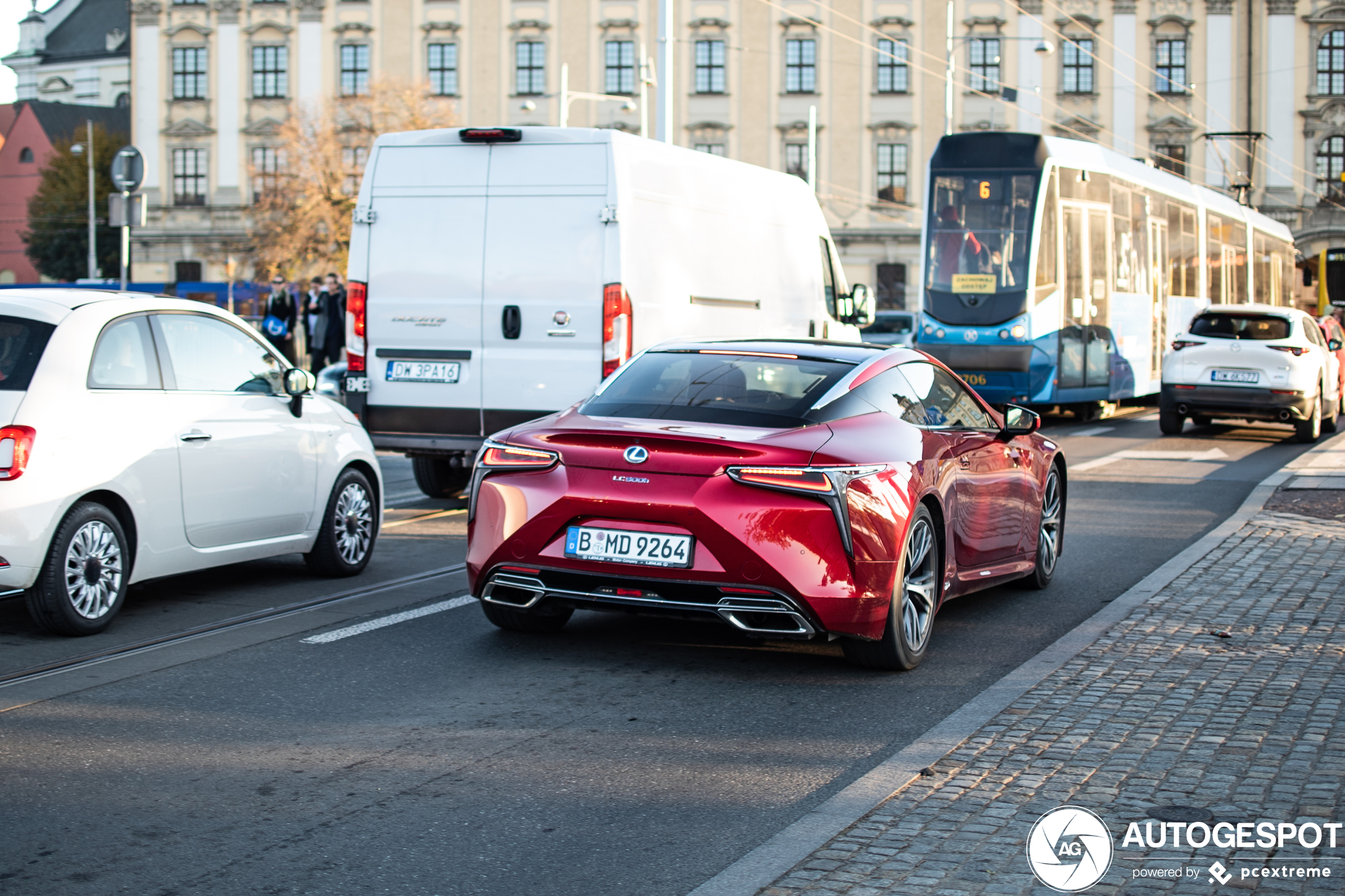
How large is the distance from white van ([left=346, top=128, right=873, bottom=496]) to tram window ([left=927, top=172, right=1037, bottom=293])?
9580mm

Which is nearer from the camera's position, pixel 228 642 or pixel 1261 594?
pixel 228 642

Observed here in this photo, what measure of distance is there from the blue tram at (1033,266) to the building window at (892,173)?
141 feet

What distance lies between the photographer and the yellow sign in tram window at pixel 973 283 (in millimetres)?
21312

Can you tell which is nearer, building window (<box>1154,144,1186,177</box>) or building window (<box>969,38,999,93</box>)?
building window (<box>1154,144,1186,177</box>)

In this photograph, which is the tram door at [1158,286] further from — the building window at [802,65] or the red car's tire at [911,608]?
the building window at [802,65]

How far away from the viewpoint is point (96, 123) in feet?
295

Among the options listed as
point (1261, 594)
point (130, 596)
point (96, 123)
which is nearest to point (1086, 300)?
point (1261, 594)

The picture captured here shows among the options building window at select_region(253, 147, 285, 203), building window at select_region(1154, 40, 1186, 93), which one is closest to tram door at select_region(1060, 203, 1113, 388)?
building window at select_region(1154, 40, 1186, 93)

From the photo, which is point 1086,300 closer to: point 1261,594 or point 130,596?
point 1261,594

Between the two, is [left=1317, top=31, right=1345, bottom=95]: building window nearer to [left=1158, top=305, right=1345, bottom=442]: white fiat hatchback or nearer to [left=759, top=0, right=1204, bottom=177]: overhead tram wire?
[left=759, top=0, right=1204, bottom=177]: overhead tram wire

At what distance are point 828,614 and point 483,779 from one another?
183 centimetres

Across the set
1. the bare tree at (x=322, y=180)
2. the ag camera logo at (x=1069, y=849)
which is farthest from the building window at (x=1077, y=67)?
the ag camera logo at (x=1069, y=849)

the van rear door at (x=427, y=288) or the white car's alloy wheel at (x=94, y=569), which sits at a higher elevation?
the van rear door at (x=427, y=288)

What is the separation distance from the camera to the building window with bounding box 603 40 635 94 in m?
66.9
